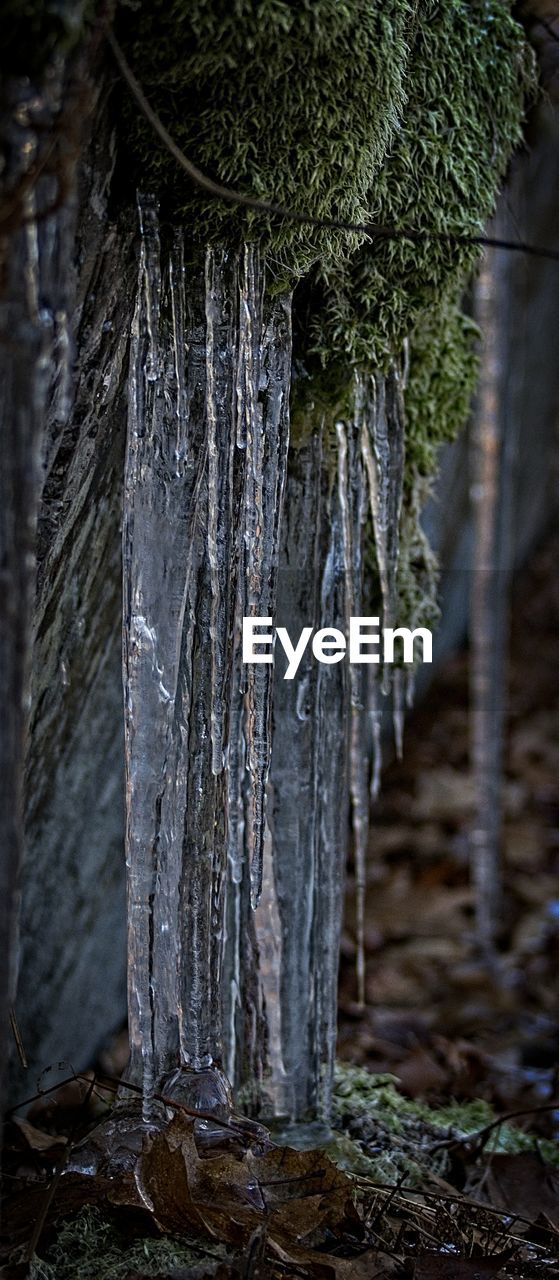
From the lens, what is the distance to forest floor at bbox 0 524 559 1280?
155 centimetres

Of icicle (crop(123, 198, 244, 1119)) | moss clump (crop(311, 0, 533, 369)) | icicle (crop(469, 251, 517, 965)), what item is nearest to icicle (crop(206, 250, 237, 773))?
icicle (crop(123, 198, 244, 1119))

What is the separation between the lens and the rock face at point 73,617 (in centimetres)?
112

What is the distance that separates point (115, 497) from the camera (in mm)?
1851

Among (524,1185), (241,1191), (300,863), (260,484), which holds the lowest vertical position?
(524,1185)

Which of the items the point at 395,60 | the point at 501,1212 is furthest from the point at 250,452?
the point at 501,1212

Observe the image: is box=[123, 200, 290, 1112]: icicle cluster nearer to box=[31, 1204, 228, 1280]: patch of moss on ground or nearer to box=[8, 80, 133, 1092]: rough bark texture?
box=[8, 80, 133, 1092]: rough bark texture

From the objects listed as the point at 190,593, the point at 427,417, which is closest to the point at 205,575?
the point at 190,593

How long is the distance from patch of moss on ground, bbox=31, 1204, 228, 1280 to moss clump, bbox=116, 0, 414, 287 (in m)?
1.39

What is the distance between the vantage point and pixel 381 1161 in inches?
82.7

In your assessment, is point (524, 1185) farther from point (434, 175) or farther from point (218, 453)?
point (434, 175)

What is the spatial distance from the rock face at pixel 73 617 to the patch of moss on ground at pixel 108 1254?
2.29 feet

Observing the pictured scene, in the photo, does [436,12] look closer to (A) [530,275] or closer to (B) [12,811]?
(B) [12,811]

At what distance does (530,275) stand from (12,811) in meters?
5.74

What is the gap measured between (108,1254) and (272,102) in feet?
5.18
